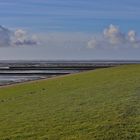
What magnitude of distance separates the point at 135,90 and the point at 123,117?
6.19 meters

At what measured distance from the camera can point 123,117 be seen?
11039 millimetres

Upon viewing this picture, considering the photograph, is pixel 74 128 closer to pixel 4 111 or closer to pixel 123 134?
pixel 123 134

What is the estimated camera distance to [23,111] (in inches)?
543

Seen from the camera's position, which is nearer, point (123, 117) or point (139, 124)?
point (139, 124)

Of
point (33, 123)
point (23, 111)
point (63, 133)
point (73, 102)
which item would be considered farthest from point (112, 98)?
point (63, 133)

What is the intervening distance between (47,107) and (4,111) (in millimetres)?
1515

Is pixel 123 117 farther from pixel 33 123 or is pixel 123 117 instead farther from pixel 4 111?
pixel 4 111

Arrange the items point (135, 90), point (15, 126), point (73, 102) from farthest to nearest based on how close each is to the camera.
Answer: point (135, 90), point (73, 102), point (15, 126)

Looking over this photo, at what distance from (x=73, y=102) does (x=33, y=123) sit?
3914 mm

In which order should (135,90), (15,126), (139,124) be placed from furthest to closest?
1. (135,90)
2. (15,126)
3. (139,124)

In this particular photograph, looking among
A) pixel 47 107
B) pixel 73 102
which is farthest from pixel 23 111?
pixel 73 102

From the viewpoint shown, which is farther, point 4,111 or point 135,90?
point 135,90

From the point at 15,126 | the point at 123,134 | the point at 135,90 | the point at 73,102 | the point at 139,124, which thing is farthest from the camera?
the point at 135,90

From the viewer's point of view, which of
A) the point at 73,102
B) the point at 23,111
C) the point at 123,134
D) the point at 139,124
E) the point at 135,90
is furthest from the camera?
the point at 135,90
